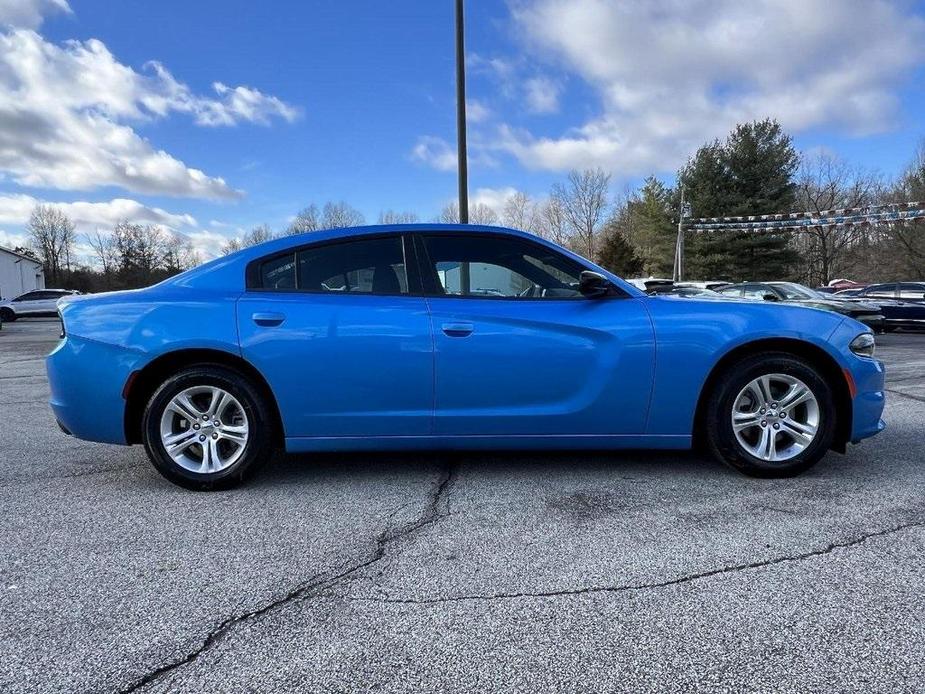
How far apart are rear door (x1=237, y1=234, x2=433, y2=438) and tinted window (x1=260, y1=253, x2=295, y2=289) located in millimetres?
34

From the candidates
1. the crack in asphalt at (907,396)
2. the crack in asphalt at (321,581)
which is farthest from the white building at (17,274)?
the crack in asphalt at (907,396)

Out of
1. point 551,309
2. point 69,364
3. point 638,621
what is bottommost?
point 638,621

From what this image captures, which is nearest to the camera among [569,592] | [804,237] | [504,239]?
[569,592]

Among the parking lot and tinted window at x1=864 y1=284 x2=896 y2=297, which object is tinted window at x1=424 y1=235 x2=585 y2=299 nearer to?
the parking lot

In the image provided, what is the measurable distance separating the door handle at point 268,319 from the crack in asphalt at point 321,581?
4.08 feet

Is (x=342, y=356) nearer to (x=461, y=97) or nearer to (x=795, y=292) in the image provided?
(x=461, y=97)

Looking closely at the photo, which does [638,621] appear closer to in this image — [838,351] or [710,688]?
[710,688]

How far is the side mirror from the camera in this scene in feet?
11.0

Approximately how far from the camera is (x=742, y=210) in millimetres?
33250

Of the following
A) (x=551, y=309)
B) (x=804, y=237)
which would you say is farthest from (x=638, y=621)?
(x=804, y=237)

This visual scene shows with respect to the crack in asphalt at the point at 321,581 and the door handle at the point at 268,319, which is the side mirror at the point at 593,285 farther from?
the door handle at the point at 268,319

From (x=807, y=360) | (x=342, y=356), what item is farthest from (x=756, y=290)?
(x=342, y=356)

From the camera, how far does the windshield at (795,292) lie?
12375 mm

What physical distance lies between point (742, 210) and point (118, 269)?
68.1 meters
